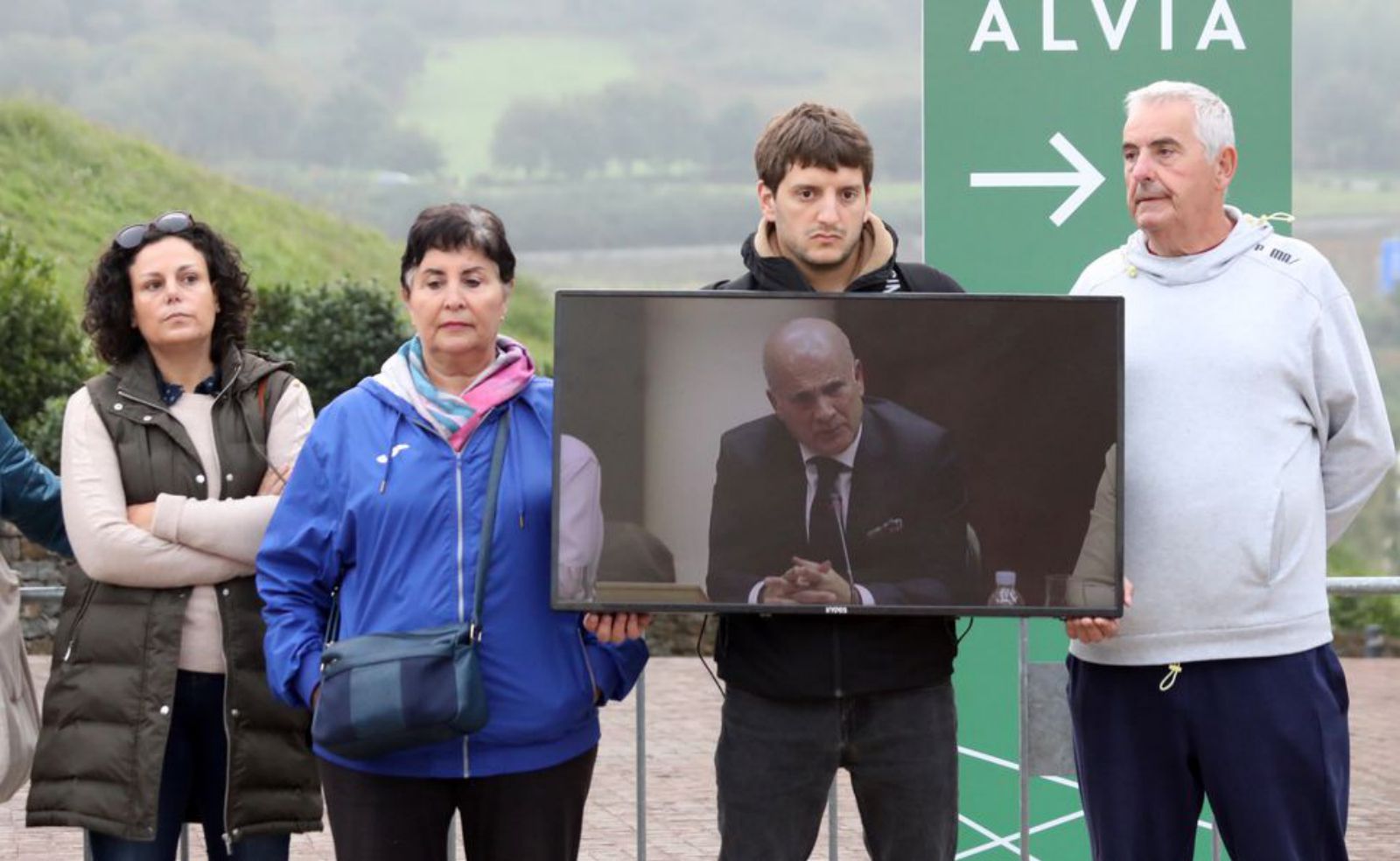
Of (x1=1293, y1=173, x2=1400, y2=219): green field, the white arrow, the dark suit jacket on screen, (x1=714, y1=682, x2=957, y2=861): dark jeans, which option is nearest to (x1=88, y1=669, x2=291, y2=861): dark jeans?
(x1=714, y1=682, x2=957, y2=861): dark jeans

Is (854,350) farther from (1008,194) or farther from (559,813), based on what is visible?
(1008,194)

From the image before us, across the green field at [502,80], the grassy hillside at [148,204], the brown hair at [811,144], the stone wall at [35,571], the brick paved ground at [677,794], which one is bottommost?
the brick paved ground at [677,794]

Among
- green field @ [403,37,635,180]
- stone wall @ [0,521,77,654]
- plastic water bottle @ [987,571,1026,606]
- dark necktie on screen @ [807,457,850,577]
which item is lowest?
stone wall @ [0,521,77,654]

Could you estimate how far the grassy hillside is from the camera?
27.3 m

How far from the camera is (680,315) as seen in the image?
12.4ft

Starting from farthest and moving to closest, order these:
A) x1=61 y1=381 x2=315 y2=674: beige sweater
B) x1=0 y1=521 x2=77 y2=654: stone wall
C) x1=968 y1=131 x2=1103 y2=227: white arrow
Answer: x1=0 y1=521 x2=77 y2=654: stone wall → x1=968 y1=131 x2=1103 y2=227: white arrow → x1=61 y1=381 x2=315 y2=674: beige sweater

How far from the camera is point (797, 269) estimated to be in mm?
3967

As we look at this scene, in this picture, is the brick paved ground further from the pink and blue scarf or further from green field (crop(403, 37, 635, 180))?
green field (crop(403, 37, 635, 180))

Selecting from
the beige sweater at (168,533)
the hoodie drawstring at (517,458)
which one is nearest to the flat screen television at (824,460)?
the hoodie drawstring at (517,458)

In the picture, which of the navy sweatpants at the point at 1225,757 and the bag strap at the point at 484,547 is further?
the navy sweatpants at the point at 1225,757

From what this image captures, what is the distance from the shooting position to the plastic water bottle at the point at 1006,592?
3764 millimetres

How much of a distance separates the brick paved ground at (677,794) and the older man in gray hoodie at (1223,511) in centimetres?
512

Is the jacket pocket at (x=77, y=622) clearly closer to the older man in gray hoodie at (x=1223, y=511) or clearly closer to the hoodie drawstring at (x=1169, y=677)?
the older man in gray hoodie at (x=1223, y=511)

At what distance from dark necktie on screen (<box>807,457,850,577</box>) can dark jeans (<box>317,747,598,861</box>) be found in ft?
2.20
